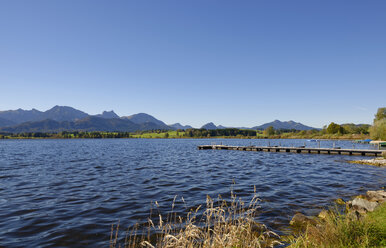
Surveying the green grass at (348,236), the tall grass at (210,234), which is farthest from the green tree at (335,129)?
the green grass at (348,236)

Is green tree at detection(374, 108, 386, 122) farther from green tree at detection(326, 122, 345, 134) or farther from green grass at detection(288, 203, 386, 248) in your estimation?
green grass at detection(288, 203, 386, 248)

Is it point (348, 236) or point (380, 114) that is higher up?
point (380, 114)

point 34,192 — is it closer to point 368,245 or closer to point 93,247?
point 93,247

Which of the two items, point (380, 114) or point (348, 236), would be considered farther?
point (380, 114)

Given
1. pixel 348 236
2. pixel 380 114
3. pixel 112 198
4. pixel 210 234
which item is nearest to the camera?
pixel 348 236

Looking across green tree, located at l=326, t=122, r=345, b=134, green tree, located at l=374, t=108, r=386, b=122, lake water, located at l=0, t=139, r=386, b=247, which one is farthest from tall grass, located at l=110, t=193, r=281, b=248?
green tree, located at l=326, t=122, r=345, b=134

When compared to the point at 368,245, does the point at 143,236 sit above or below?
below

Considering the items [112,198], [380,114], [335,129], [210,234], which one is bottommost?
[210,234]

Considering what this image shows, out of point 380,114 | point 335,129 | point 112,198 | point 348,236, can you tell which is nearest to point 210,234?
point 348,236

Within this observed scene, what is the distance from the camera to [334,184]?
2105 centimetres

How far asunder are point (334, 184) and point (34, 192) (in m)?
26.8

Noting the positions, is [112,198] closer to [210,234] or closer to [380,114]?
[210,234]

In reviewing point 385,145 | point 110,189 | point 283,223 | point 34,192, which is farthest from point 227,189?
point 385,145

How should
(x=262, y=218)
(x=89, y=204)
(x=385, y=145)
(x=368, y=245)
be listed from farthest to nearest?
(x=385, y=145)
(x=89, y=204)
(x=262, y=218)
(x=368, y=245)
